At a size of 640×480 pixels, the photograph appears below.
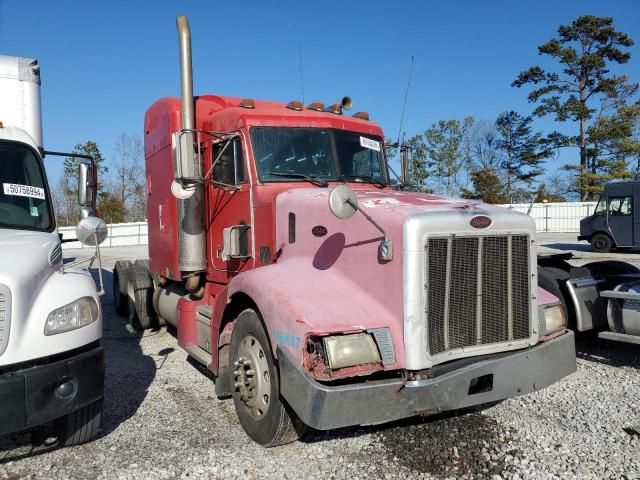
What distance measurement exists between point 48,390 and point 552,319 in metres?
Answer: 3.60

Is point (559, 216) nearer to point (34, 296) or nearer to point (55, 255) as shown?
point (55, 255)

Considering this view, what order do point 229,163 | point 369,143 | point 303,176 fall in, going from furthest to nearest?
point 369,143
point 229,163
point 303,176

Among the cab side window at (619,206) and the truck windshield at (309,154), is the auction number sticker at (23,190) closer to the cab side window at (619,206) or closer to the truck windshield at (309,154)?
the truck windshield at (309,154)

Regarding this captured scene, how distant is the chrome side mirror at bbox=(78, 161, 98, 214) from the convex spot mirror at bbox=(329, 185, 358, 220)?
10.1 feet

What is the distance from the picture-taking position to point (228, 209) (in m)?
5.36

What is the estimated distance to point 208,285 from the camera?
5945 millimetres

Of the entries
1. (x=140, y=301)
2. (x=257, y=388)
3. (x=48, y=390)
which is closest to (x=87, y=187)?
(x=48, y=390)

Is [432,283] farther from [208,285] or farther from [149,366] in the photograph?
[149,366]

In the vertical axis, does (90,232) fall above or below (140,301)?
above

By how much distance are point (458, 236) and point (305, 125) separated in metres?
2.34

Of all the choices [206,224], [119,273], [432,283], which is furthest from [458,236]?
[119,273]

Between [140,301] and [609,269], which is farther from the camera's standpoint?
[140,301]

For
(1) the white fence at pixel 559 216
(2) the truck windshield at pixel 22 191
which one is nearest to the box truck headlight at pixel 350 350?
(2) the truck windshield at pixel 22 191

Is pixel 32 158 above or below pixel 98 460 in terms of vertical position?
above
